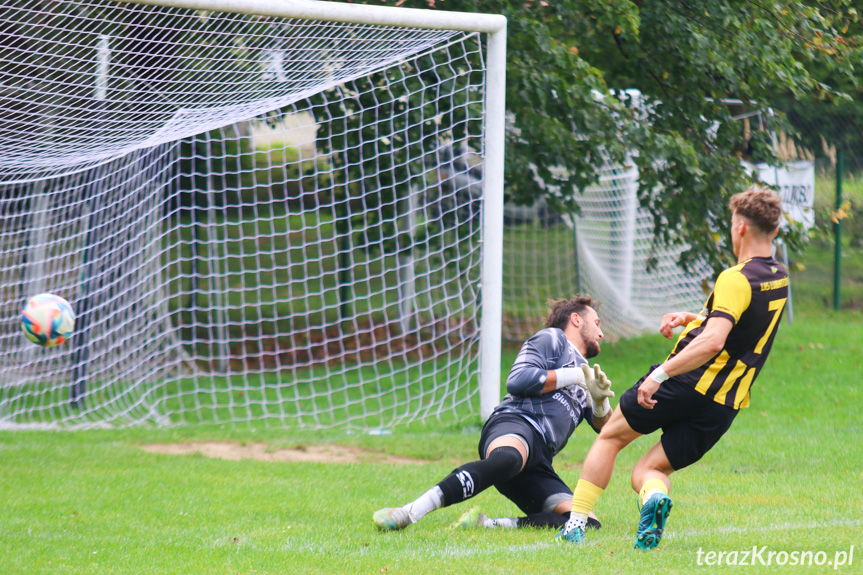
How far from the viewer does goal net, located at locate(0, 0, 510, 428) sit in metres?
6.66

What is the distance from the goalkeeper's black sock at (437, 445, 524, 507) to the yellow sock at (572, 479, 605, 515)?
0.36 metres

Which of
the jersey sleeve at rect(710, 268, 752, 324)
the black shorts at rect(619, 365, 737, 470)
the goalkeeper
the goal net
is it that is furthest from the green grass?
the jersey sleeve at rect(710, 268, 752, 324)

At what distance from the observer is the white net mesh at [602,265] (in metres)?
12.2

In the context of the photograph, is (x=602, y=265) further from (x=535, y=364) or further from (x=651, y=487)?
(x=651, y=487)

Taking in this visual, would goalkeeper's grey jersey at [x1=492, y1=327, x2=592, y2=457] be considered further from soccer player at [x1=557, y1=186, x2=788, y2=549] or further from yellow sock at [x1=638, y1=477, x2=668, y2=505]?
yellow sock at [x1=638, y1=477, x2=668, y2=505]

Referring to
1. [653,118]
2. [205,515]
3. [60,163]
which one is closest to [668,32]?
[653,118]

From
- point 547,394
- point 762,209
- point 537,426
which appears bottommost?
point 537,426

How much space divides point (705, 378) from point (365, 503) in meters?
2.37

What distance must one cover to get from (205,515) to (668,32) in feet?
23.0

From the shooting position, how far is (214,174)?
28.2ft

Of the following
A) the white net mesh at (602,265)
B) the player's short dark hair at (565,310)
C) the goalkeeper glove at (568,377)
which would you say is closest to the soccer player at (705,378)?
the goalkeeper glove at (568,377)

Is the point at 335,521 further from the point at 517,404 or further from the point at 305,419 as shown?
the point at 305,419

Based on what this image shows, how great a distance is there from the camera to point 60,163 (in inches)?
283

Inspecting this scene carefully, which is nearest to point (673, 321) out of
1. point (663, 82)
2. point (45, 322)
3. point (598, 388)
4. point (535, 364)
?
point (598, 388)
